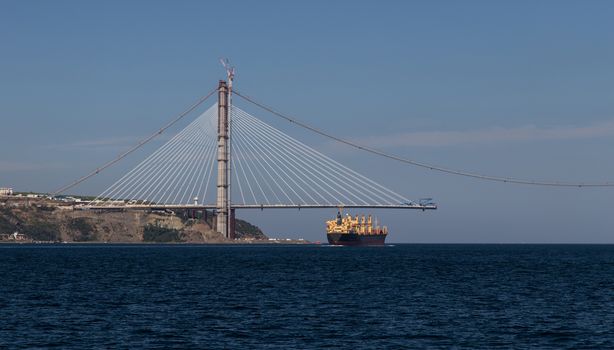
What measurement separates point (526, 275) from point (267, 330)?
56.6 meters

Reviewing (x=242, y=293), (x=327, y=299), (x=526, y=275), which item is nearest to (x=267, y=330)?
(x=327, y=299)

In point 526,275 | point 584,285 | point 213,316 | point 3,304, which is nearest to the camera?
point 213,316

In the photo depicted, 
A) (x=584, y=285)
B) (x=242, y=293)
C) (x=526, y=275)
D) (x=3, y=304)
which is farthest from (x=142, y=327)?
(x=526, y=275)

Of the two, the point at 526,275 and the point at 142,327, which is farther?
the point at 526,275

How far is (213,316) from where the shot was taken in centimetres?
5494

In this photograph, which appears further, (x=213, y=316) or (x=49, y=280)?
(x=49, y=280)

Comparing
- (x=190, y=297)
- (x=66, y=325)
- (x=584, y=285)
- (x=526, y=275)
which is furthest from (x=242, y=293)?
(x=526, y=275)

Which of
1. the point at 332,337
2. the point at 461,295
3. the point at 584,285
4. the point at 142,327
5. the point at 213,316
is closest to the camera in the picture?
the point at 332,337

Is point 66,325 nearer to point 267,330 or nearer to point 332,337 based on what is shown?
point 267,330

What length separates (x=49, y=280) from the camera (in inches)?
3393

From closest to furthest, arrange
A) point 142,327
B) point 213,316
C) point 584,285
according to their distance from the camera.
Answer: point 142,327 < point 213,316 < point 584,285

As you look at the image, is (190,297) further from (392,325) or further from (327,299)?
(392,325)

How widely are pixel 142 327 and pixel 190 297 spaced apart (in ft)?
58.3

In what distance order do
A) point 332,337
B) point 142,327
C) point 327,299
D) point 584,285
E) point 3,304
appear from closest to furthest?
point 332,337, point 142,327, point 3,304, point 327,299, point 584,285
